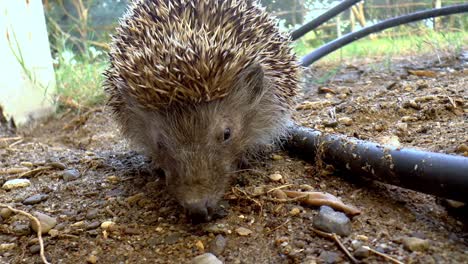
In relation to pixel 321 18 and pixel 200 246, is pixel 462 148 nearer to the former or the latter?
pixel 200 246

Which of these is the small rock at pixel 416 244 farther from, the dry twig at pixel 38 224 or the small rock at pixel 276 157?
the dry twig at pixel 38 224

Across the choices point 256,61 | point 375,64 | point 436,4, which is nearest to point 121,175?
point 256,61

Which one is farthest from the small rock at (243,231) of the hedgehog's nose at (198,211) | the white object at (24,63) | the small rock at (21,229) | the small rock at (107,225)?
the white object at (24,63)

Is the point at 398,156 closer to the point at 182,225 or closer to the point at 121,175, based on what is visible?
the point at 182,225

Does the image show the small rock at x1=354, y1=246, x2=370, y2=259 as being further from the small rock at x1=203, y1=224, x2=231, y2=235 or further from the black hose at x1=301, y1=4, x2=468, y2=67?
the black hose at x1=301, y1=4, x2=468, y2=67

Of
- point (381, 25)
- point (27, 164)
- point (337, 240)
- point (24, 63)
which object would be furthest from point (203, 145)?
point (381, 25)
